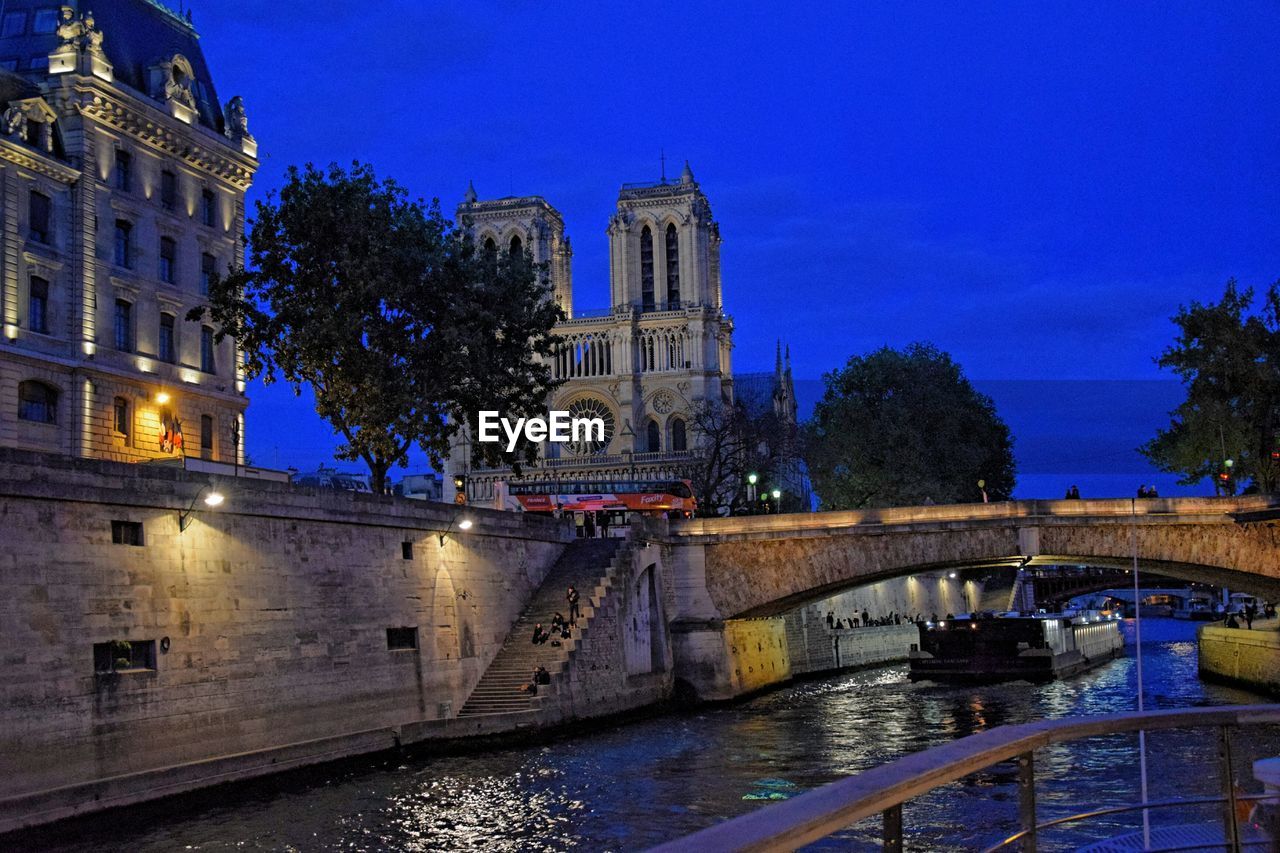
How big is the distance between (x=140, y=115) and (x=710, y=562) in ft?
84.4

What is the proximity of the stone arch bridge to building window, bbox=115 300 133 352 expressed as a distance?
739 inches

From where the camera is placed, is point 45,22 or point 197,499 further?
point 45,22

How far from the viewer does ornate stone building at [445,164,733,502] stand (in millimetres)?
120812

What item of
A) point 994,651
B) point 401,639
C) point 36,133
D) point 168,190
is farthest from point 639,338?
point 401,639

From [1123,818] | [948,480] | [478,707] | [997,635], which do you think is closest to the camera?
[1123,818]

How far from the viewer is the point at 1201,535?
4569 centimetres

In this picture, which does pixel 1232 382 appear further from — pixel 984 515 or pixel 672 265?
pixel 672 265

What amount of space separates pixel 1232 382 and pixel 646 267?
71342mm

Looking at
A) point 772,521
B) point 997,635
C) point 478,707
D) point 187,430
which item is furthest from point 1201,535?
point 187,430

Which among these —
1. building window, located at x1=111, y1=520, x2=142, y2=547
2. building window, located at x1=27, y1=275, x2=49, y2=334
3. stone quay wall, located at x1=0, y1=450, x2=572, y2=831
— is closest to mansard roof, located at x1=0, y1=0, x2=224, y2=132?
building window, located at x1=27, y1=275, x2=49, y2=334

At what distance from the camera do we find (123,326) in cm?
4697

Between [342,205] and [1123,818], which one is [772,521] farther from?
[1123,818]

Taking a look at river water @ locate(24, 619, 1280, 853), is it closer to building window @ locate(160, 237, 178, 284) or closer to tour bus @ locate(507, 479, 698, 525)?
building window @ locate(160, 237, 178, 284)

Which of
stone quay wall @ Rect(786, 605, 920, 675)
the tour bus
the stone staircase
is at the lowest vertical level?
stone quay wall @ Rect(786, 605, 920, 675)
